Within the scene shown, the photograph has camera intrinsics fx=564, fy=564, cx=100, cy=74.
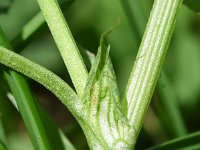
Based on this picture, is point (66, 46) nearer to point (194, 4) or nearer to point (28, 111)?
point (28, 111)

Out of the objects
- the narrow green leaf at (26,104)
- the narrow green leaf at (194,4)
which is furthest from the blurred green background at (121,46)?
the narrow green leaf at (26,104)

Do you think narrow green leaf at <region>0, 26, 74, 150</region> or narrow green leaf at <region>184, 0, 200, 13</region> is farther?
narrow green leaf at <region>184, 0, 200, 13</region>

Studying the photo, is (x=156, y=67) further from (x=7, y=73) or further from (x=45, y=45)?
(x=45, y=45)

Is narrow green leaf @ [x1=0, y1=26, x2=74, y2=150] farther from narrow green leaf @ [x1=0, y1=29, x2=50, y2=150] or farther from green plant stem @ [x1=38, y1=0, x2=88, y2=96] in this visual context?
green plant stem @ [x1=38, y1=0, x2=88, y2=96]

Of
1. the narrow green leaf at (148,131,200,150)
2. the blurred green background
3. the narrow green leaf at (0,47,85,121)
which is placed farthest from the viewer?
the blurred green background

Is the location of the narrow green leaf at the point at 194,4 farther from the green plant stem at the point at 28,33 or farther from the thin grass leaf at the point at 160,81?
the green plant stem at the point at 28,33

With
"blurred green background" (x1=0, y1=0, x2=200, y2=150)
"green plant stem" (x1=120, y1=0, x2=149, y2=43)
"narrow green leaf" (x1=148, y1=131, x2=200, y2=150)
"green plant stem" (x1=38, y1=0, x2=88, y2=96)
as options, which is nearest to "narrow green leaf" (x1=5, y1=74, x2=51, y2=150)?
"green plant stem" (x1=38, y1=0, x2=88, y2=96)
